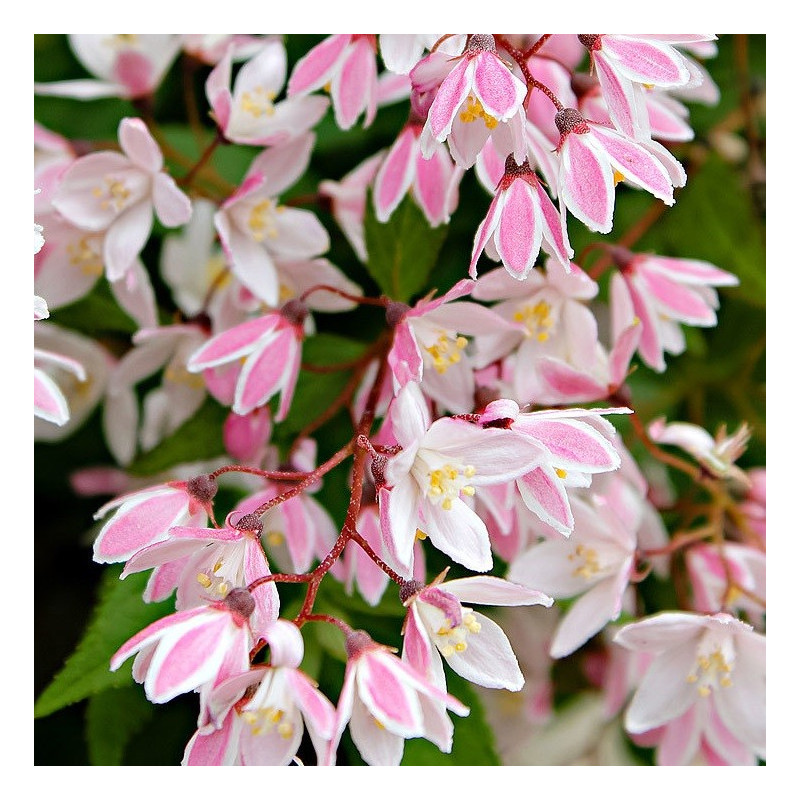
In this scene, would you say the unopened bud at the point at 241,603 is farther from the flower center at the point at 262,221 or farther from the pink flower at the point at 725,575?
the pink flower at the point at 725,575

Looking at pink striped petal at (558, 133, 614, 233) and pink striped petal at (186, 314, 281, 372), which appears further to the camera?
pink striped petal at (186, 314, 281, 372)

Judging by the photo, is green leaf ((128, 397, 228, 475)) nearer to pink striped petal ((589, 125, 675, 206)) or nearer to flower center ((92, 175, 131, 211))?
flower center ((92, 175, 131, 211))

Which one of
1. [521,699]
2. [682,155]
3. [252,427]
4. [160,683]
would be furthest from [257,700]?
[682,155]

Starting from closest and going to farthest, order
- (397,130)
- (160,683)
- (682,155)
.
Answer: (160,683) < (397,130) < (682,155)

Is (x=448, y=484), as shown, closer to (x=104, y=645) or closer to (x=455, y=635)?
(x=455, y=635)

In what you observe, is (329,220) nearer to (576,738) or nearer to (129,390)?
(129,390)

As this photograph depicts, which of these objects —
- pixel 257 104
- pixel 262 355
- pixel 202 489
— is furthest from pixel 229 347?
pixel 257 104

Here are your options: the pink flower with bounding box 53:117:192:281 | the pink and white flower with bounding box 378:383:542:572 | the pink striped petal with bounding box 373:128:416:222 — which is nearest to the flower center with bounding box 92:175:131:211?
the pink flower with bounding box 53:117:192:281
